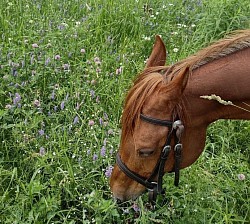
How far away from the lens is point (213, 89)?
242cm

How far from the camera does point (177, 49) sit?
453 centimetres

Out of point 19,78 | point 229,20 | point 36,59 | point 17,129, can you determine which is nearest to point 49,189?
point 17,129

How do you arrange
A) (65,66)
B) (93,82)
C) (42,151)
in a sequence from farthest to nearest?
(65,66) → (93,82) → (42,151)

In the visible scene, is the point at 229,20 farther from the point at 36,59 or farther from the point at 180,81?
the point at 180,81

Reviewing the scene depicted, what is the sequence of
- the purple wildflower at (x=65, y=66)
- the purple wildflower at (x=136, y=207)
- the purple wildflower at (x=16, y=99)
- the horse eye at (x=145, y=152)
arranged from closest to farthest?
the horse eye at (x=145, y=152), the purple wildflower at (x=136, y=207), the purple wildflower at (x=16, y=99), the purple wildflower at (x=65, y=66)

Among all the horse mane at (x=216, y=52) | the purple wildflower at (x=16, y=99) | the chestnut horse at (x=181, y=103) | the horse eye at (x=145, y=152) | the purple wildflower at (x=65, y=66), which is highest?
the horse mane at (x=216, y=52)

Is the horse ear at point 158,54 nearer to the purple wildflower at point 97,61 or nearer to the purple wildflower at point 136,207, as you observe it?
the purple wildflower at point 136,207

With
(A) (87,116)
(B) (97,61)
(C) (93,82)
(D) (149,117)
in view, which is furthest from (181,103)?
(B) (97,61)

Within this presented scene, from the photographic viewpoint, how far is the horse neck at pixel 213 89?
2.41 m

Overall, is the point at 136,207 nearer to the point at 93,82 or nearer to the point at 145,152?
the point at 145,152

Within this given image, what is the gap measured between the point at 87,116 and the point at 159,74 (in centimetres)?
132

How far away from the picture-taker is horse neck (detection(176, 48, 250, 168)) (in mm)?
2410

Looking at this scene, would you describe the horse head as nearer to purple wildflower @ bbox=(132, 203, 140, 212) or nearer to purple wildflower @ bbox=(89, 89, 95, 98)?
purple wildflower @ bbox=(132, 203, 140, 212)

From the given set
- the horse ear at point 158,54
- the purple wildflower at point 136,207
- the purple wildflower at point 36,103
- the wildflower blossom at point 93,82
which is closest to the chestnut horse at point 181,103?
the horse ear at point 158,54
